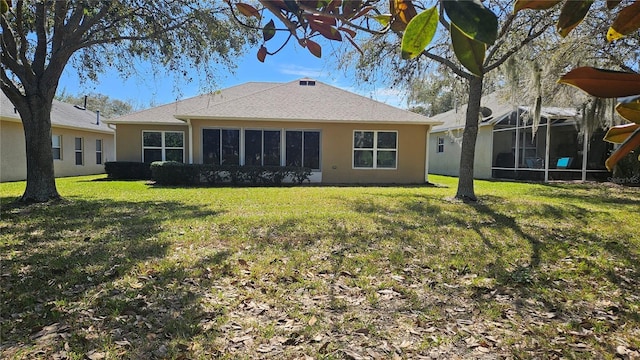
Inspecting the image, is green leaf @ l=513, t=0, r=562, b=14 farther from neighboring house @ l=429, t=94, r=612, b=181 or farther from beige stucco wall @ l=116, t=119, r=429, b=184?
neighboring house @ l=429, t=94, r=612, b=181

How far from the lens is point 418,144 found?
1619cm

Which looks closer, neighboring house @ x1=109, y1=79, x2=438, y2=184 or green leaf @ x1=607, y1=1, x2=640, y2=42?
green leaf @ x1=607, y1=1, x2=640, y2=42

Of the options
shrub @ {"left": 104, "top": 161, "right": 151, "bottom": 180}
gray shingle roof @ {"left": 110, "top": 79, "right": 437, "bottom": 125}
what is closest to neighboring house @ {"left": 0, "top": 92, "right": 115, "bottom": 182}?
shrub @ {"left": 104, "top": 161, "right": 151, "bottom": 180}

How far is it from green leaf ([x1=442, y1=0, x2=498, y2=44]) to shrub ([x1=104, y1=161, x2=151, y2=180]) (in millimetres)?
17619

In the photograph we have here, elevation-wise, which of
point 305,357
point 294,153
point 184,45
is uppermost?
point 184,45

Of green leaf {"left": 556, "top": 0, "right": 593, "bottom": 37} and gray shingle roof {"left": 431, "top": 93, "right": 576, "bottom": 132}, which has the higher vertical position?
gray shingle roof {"left": 431, "top": 93, "right": 576, "bottom": 132}

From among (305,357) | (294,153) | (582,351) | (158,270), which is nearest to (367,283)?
(305,357)

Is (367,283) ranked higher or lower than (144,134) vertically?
lower

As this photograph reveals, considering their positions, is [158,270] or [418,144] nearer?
[158,270]

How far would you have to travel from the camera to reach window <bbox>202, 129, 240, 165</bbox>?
15.6 m

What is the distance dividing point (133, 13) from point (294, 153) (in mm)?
8522

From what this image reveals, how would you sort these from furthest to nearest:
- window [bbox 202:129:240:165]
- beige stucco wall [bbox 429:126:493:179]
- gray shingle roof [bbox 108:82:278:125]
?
beige stucco wall [bbox 429:126:493:179] < gray shingle roof [bbox 108:82:278:125] < window [bbox 202:129:240:165]

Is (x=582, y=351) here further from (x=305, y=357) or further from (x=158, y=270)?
(x=158, y=270)

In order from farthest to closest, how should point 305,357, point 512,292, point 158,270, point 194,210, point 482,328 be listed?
1. point 194,210
2. point 158,270
3. point 512,292
4. point 482,328
5. point 305,357
